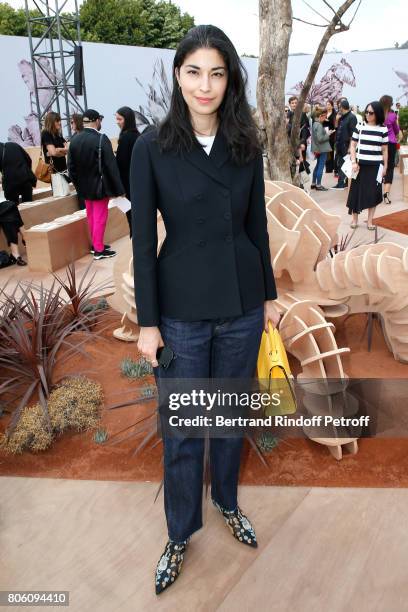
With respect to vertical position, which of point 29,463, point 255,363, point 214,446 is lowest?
point 29,463

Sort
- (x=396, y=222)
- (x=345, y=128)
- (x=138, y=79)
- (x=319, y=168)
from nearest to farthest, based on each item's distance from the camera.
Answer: (x=396, y=222)
(x=345, y=128)
(x=319, y=168)
(x=138, y=79)

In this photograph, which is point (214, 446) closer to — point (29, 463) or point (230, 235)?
point (230, 235)

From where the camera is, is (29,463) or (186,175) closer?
(186,175)

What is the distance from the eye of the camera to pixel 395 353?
3270 millimetres

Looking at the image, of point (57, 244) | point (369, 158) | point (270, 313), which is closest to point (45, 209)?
point (57, 244)

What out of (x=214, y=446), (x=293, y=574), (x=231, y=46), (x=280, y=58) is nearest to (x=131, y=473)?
(x=214, y=446)

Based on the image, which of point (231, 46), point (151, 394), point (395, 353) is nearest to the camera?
point (231, 46)

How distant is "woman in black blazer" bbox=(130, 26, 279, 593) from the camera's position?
5.29 ft

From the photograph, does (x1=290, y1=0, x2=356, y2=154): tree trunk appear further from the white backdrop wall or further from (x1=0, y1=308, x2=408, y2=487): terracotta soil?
(x1=0, y1=308, x2=408, y2=487): terracotta soil

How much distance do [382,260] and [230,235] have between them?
4.37ft

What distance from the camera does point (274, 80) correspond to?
5301mm

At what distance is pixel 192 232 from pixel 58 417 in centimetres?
167

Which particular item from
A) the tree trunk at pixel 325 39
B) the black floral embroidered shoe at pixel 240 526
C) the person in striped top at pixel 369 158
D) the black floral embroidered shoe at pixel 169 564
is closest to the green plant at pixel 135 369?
the black floral embroidered shoe at pixel 240 526

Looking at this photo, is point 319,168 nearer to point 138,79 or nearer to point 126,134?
point 126,134
